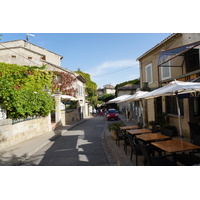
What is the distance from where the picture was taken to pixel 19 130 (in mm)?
8195

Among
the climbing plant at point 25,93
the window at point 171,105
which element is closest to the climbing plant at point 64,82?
the climbing plant at point 25,93

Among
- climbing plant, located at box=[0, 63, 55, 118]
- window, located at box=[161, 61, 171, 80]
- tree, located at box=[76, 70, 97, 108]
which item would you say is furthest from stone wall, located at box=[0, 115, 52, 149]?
tree, located at box=[76, 70, 97, 108]

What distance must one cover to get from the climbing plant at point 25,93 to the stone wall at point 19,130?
0.51 meters

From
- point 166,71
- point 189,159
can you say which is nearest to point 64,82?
point 166,71

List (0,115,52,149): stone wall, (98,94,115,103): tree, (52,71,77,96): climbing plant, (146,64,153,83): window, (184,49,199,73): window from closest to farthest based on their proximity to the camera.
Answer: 1. (0,115,52,149): stone wall
2. (184,49,199,73): window
3. (146,64,153,83): window
4. (52,71,77,96): climbing plant
5. (98,94,115,103): tree

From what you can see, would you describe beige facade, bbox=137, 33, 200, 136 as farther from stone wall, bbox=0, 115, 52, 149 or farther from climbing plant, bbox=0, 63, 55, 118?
stone wall, bbox=0, 115, 52, 149

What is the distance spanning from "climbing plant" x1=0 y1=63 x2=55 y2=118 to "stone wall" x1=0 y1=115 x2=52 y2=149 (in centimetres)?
51

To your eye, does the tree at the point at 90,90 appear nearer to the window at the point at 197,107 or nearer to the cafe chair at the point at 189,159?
the window at the point at 197,107

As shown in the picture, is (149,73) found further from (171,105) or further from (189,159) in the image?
(189,159)

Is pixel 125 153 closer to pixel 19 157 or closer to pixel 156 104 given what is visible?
pixel 19 157

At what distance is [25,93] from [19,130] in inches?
92.8

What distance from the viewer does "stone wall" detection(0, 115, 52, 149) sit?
6953 millimetres

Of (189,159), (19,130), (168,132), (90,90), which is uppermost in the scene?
(90,90)

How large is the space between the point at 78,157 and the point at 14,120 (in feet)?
14.4
